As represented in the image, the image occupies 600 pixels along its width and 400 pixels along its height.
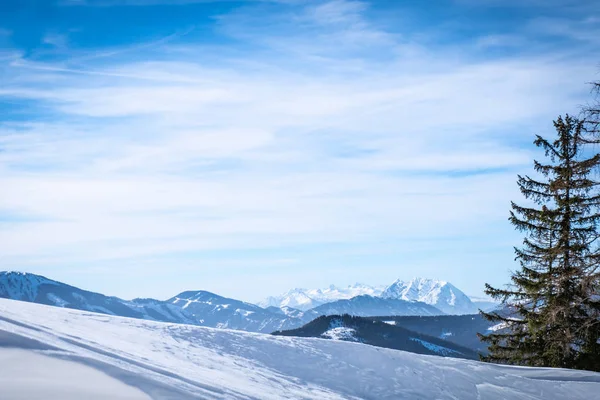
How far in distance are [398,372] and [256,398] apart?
379cm

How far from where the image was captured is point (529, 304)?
22.6 meters

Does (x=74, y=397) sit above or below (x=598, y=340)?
below

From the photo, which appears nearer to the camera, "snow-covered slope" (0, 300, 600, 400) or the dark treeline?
"snow-covered slope" (0, 300, 600, 400)

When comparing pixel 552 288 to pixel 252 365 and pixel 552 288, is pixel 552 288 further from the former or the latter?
pixel 252 365

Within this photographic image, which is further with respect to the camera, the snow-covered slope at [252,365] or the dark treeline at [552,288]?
the dark treeline at [552,288]

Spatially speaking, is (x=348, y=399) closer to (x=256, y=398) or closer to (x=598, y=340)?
(x=256, y=398)

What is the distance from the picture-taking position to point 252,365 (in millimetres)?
9898

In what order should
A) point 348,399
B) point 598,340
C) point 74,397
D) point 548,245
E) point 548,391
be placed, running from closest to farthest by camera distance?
point 74,397
point 348,399
point 548,391
point 598,340
point 548,245

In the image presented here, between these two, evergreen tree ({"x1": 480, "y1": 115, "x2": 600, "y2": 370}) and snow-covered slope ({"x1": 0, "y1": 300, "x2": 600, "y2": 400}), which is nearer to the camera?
snow-covered slope ({"x1": 0, "y1": 300, "x2": 600, "y2": 400})

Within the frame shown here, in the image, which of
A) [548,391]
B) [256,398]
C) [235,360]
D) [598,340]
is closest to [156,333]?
[235,360]

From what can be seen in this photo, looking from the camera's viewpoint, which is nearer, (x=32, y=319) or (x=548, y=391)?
(x=32, y=319)

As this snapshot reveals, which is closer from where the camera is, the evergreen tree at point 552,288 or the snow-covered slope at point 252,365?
the snow-covered slope at point 252,365

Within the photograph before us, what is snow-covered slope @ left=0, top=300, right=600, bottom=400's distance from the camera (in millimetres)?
7465

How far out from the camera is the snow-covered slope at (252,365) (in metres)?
7.46
